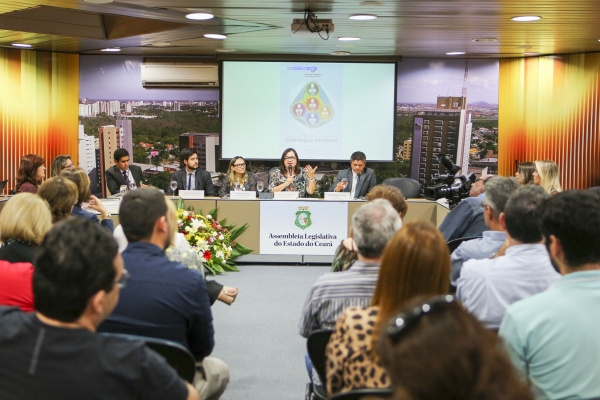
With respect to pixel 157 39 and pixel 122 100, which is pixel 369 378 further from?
pixel 122 100

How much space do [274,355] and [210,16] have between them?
3103mm

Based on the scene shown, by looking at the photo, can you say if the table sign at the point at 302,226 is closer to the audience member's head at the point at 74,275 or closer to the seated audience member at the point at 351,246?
the seated audience member at the point at 351,246

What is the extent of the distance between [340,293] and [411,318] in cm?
157

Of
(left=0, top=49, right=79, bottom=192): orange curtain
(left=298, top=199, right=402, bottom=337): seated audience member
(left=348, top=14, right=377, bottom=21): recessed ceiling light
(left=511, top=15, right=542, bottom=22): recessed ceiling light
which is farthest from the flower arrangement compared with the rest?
(left=298, top=199, right=402, bottom=337): seated audience member

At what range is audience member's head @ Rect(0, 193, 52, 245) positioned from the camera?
2941mm

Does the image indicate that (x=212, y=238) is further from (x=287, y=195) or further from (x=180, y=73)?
(x=180, y=73)

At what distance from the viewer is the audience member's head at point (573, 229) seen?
1950 millimetres

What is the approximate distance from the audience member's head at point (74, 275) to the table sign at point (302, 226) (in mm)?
6242

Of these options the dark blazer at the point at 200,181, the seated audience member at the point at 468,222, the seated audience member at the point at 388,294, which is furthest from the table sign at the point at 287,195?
the seated audience member at the point at 388,294

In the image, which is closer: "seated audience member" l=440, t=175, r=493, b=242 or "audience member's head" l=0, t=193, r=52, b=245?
"audience member's head" l=0, t=193, r=52, b=245

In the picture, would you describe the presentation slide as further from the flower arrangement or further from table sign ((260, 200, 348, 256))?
the flower arrangement

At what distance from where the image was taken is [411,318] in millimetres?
945

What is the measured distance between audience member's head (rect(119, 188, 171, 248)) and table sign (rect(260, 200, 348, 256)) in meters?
5.25

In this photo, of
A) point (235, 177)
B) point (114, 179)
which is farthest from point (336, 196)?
point (114, 179)
